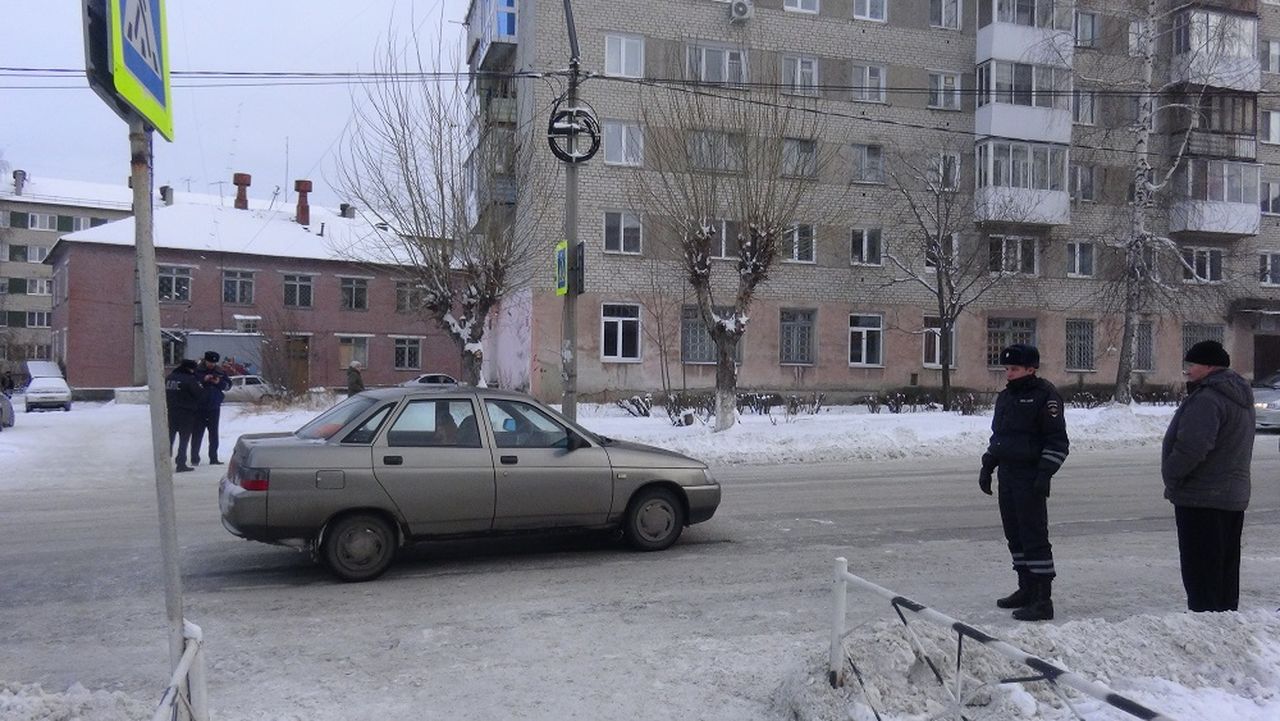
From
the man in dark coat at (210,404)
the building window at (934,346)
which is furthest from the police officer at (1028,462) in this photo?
the building window at (934,346)

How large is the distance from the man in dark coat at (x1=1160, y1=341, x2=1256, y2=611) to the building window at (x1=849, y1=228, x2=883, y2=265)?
29424 mm

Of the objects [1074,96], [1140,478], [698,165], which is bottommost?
[1140,478]

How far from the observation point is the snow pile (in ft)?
15.2

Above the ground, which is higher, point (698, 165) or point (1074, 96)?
point (1074, 96)

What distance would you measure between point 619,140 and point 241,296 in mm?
26404

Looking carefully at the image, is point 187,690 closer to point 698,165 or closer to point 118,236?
point 698,165

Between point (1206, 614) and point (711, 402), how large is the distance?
20096 millimetres

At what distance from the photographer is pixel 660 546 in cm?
901

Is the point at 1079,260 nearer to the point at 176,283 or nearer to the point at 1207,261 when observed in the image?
the point at 1207,261

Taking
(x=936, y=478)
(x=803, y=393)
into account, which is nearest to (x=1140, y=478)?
(x=936, y=478)

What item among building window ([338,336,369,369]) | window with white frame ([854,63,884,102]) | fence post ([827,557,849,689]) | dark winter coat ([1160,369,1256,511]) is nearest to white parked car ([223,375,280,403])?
building window ([338,336,369,369])

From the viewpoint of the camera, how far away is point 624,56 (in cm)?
3259

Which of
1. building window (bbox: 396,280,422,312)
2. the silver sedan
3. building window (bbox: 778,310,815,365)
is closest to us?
the silver sedan

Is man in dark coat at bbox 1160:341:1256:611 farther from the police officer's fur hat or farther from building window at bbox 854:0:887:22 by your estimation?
building window at bbox 854:0:887:22
